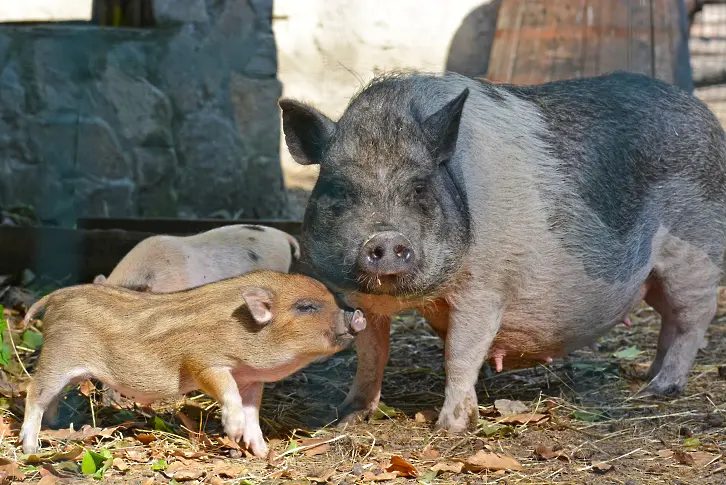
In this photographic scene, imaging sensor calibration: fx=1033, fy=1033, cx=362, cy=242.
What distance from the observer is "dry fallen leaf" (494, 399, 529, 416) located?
474cm

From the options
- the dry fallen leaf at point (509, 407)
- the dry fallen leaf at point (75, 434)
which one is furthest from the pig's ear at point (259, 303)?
the dry fallen leaf at point (509, 407)

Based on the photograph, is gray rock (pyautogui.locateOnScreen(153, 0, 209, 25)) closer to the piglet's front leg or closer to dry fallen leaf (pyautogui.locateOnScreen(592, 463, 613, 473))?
the piglet's front leg

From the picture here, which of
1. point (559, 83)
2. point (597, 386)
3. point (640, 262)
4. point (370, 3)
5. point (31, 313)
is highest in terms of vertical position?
point (370, 3)

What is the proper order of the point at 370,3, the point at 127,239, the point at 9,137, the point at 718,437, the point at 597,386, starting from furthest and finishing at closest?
1. the point at 370,3
2. the point at 9,137
3. the point at 127,239
4. the point at 597,386
5. the point at 718,437

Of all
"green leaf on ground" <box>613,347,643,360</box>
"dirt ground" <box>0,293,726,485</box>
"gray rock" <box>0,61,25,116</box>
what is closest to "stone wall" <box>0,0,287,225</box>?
"gray rock" <box>0,61,25,116</box>

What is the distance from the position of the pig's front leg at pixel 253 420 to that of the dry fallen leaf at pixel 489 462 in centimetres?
78

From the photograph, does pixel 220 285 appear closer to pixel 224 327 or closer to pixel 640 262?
pixel 224 327

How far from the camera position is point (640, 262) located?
4.94 meters

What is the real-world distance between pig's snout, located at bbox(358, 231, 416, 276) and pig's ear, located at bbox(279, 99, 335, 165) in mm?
587

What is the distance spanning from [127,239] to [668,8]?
13.2 feet

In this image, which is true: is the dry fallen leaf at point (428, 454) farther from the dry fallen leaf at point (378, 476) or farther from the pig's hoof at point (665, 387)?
the pig's hoof at point (665, 387)

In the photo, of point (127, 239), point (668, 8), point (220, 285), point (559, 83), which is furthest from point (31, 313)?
point (668, 8)

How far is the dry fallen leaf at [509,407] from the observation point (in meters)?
4.74

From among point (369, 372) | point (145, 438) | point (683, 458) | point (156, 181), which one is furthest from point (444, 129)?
point (156, 181)
